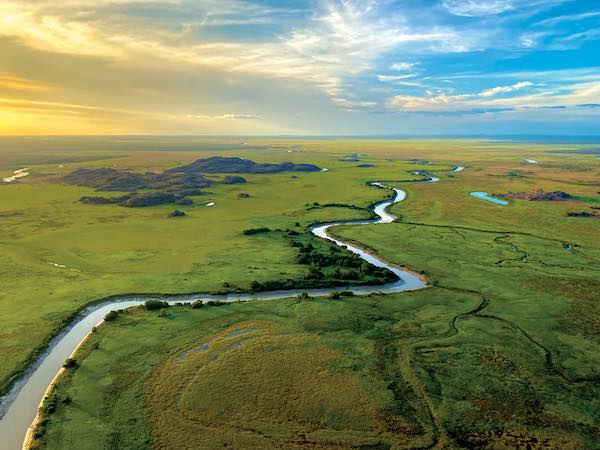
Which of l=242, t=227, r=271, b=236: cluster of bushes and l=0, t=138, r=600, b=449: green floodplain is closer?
l=0, t=138, r=600, b=449: green floodplain

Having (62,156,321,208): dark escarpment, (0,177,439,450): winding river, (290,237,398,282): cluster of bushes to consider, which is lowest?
(0,177,439,450): winding river

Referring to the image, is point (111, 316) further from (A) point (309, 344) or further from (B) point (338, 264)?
(B) point (338, 264)

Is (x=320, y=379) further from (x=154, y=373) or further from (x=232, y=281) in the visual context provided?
(x=232, y=281)

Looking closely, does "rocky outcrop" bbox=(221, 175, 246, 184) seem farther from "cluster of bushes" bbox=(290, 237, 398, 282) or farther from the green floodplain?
"cluster of bushes" bbox=(290, 237, 398, 282)

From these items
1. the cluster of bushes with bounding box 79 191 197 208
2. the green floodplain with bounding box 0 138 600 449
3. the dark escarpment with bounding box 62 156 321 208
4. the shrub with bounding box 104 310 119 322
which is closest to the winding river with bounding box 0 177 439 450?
the green floodplain with bounding box 0 138 600 449

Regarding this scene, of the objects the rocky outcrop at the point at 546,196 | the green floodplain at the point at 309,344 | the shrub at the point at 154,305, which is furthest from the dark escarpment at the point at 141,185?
the rocky outcrop at the point at 546,196

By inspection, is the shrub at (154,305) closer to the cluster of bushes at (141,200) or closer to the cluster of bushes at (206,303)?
the cluster of bushes at (206,303)

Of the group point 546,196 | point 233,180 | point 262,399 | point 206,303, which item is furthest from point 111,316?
point 546,196

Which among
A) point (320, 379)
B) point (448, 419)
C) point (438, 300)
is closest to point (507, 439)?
point (448, 419)
